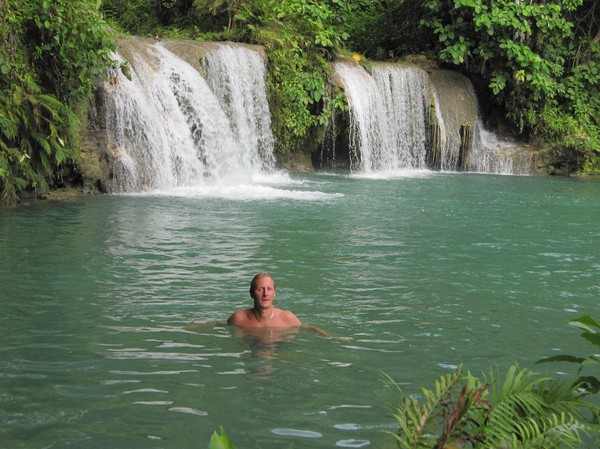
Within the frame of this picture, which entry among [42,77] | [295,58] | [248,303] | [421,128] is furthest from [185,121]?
[248,303]

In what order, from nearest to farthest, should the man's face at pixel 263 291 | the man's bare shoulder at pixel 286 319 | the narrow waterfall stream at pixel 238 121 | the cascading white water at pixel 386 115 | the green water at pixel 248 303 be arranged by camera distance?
the green water at pixel 248 303 → the man's face at pixel 263 291 → the man's bare shoulder at pixel 286 319 → the narrow waterfall stream at pixel 238 121 → the cascading white water at pixel 386 115

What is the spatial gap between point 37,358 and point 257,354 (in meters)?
1.47

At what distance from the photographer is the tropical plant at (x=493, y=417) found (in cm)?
317

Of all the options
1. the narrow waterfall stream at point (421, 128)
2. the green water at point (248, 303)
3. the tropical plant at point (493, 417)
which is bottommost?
the green water at point (248, 303)

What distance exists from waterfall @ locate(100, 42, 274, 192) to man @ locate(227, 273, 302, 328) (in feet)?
28.8

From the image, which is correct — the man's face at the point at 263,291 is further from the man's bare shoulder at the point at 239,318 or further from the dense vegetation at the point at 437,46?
the dense vegetation at the point at 437,46

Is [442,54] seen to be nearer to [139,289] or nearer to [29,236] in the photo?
[29,236]

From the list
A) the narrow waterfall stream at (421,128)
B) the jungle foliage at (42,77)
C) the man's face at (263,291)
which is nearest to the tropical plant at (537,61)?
the narrow waterfall stream at (421,128)

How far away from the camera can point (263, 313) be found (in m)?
6.41

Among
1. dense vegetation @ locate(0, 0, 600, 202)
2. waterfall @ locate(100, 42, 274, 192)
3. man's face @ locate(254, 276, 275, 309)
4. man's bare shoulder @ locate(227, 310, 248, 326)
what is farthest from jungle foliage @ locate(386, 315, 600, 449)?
waterfall @ locate(100, 42, 274, 192)

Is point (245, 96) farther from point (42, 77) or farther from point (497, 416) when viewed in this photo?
point (497, 416)

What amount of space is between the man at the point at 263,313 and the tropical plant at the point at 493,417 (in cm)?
278

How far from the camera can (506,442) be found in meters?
3.16

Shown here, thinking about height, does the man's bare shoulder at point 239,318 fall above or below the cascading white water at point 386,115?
below
